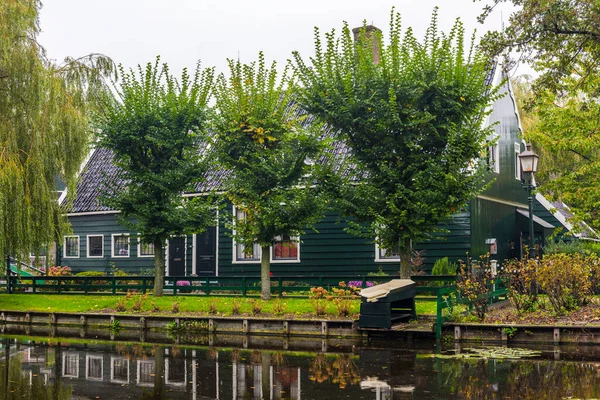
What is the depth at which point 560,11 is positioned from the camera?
43.9 feet

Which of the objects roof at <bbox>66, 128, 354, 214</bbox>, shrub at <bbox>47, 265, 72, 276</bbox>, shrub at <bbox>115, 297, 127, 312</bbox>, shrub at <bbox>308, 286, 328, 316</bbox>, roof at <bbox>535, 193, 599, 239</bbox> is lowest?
shrub at <bbox>115, 297, 127, 312</bbox>

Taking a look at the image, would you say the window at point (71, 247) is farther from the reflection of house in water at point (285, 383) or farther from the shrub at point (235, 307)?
the reflection of house in water at point (285, 383)

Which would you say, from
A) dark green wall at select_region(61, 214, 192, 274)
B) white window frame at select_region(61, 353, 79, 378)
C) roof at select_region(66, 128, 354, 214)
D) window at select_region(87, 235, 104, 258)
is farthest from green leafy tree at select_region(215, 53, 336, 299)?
window at select_region(87, 235, 104, 258)

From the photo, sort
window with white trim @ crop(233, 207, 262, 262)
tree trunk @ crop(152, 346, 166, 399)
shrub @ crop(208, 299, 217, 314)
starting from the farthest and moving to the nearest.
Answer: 1. window with white trim @ crop(233, 207, 262, 262)
2. shrub @ crop(208, 299, 217, 314)
3. tree trunk @ crop(152, 346, 166, 399)

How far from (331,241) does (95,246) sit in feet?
38.4

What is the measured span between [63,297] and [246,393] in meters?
16.7

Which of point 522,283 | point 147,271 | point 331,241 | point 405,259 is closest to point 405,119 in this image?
point 405,259

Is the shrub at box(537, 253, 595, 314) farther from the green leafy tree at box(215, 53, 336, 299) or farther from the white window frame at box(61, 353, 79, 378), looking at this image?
the white window frame at box(61, 353, 79, 378)

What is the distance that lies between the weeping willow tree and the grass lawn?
2.22 m

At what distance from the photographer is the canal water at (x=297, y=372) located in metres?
9.77

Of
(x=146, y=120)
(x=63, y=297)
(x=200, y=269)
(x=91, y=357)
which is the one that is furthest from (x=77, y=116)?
(x=91, y=357)

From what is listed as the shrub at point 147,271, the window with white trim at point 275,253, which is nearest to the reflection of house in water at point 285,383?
the window with white trim at point 275,253

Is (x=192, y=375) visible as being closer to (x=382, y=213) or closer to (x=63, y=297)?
(x=382, y=213)

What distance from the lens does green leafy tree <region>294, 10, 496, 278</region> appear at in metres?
17.9
